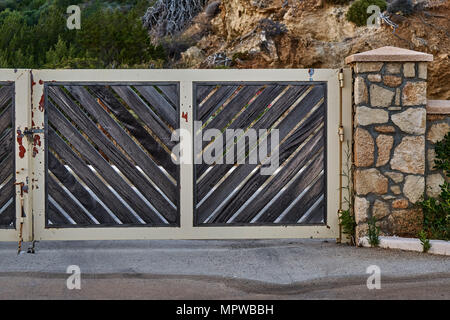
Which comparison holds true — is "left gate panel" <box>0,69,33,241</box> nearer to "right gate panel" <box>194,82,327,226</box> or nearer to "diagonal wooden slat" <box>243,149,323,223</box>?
"right gate panel" <box>194,82,327,226</box>

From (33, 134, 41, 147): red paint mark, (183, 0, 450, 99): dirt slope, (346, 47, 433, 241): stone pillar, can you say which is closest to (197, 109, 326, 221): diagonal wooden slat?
(346, 47, 433, 241): stone pillar

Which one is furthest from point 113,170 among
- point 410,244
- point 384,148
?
point 410,244

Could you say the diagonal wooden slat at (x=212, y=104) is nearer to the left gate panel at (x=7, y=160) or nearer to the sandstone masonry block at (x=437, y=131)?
the left gate panel at (x=7, y=160)

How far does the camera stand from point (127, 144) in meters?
5.98

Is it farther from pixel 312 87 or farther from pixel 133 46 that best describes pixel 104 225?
pixel 133 46

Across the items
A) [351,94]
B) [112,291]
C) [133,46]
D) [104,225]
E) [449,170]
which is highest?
[133,46]

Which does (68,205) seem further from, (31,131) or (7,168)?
(31,131)

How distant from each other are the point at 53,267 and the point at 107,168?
3.83ft

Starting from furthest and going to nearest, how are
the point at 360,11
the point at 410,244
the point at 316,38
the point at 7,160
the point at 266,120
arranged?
the point at 316,38 < the point at 360,11 < the point at 266,120 < the point at 7,160 < the point at 410,244

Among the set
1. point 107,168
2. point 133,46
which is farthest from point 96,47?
point 107,168

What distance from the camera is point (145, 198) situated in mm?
6039

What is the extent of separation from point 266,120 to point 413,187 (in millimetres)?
1604

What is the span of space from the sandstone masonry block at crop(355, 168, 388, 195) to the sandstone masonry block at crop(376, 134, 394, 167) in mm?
109

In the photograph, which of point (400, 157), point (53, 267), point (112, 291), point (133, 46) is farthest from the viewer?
point (133, 46)
